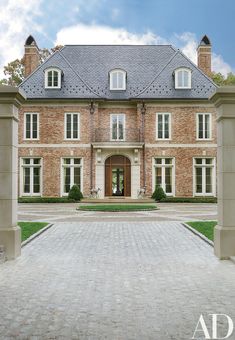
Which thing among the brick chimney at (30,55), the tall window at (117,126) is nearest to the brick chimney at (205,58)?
the tall window at (117,126)

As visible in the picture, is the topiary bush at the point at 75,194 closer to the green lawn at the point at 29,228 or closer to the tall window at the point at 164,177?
the tall window at the point at 164,177

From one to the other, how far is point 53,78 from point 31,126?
148 inches

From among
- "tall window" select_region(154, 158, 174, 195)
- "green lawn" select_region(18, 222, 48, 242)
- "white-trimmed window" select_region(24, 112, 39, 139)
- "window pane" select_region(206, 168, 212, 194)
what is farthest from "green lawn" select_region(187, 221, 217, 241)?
"white-trimmed window" select_region(24, 112, 39, 139)

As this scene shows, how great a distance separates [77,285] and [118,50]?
3102 cm

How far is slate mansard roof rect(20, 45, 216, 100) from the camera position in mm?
32438

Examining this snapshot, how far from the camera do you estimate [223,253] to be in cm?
935

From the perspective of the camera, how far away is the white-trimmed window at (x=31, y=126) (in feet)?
106

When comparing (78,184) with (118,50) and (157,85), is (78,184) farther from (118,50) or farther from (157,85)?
(118,50)

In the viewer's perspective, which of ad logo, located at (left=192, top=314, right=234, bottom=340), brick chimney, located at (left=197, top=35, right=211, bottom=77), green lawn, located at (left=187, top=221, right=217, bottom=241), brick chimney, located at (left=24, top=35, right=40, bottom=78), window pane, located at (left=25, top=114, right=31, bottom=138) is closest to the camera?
ad logo, located at (left=192, top=314, right=234, bottom=340)

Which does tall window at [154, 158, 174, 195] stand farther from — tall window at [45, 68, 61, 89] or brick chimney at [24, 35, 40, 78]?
brick chimney at [24, 35, 40, 78]

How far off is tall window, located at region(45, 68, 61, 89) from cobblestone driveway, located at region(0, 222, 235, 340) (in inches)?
886

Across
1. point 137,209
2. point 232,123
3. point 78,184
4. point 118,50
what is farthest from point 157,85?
point 232,123

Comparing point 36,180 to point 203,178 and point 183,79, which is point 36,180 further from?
point 183,79

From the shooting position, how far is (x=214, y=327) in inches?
198
